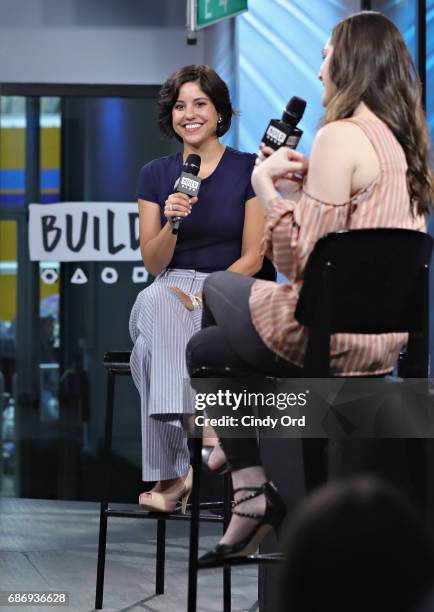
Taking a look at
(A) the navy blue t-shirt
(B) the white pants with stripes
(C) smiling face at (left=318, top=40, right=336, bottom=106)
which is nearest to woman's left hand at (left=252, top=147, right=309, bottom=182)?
(C) smiling face at (left=318, top=40, right=336, bottom=106)

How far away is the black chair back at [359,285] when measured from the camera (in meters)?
1.79

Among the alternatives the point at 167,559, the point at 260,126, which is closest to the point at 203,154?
the point at 167,559

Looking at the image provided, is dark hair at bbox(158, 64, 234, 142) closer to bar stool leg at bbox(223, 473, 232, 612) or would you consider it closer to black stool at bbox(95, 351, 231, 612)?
black stool at bbox(95, 351, 231, 612)

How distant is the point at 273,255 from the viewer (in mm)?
1968

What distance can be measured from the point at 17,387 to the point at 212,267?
3.20 meters

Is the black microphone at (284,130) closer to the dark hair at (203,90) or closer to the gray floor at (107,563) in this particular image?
the dark hair at (203,90)

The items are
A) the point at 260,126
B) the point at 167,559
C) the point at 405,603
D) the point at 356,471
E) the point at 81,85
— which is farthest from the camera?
the point at 81,85

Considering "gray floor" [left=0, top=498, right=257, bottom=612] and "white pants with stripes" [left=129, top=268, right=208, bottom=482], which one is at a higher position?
"white pants with stripes" [left=129, top=268, right=208, bottom=482]

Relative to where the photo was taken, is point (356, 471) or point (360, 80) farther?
point (356, 471)

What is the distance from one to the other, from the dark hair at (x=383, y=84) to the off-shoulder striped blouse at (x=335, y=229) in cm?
3

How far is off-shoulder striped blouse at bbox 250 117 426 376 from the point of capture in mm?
1876

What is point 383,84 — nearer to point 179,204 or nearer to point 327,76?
point 327,76

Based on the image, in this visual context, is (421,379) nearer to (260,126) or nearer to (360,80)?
(360,80)

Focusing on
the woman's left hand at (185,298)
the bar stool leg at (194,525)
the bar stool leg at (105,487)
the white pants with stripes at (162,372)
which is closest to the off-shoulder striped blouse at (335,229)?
the bar stool leg at (194,525)
